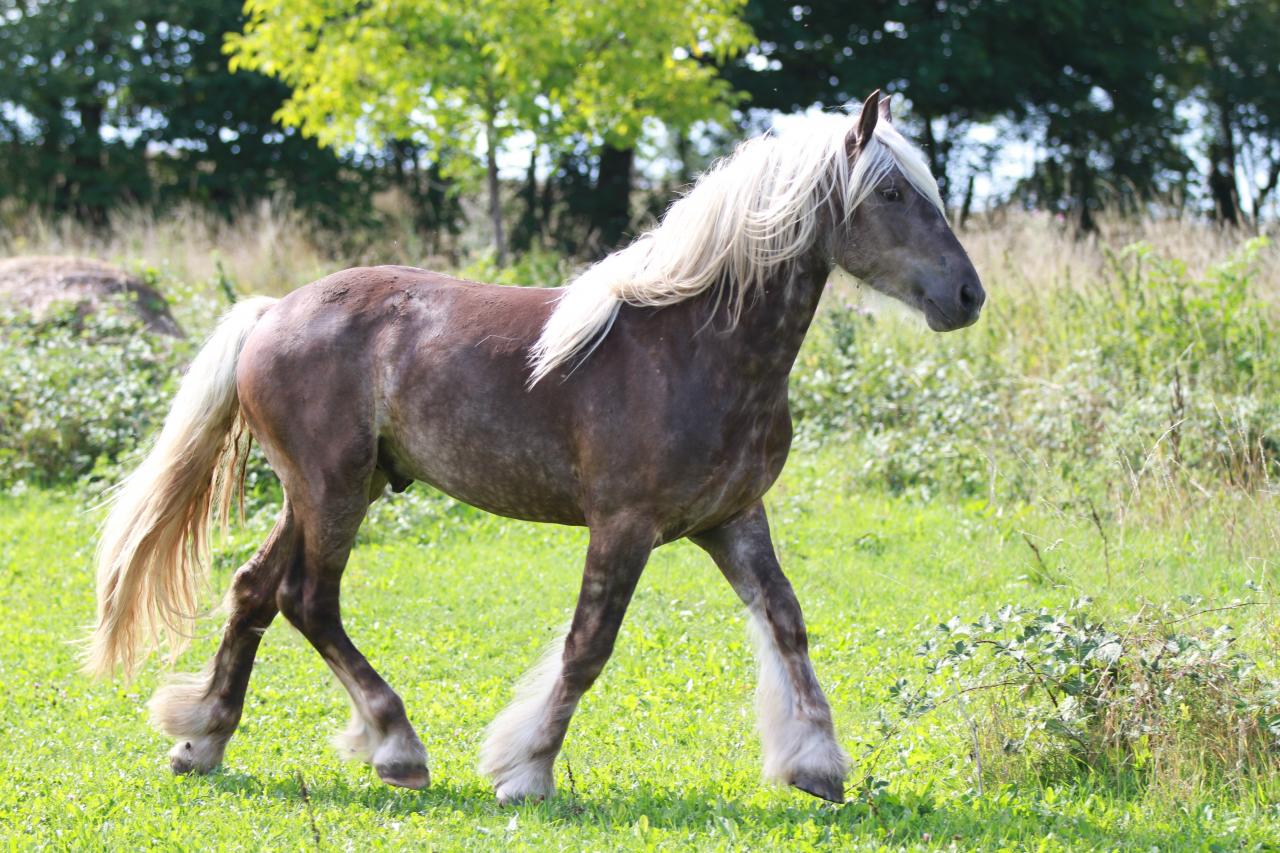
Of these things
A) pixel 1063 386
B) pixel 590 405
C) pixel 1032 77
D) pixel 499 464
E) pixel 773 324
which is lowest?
pixel 1063 386

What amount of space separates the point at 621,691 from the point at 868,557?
2.37 meters

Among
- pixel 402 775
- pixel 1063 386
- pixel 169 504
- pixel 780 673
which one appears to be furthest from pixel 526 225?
pixel 780 673

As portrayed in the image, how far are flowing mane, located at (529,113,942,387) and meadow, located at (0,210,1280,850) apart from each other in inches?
53.5

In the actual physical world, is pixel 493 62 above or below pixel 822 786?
above

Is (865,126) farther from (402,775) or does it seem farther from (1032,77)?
(1032,77)

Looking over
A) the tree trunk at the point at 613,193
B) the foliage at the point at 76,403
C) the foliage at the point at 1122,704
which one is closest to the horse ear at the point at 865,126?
the foliage at the point at 1122,704

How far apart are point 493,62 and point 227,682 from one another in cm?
893

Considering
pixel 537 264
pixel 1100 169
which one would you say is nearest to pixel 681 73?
pixel 537 264

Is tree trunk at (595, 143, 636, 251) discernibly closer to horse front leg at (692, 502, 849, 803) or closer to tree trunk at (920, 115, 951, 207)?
tree trunk at (920, 115, 951, 207)

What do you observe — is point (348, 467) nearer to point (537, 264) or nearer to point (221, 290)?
point (221, 290)

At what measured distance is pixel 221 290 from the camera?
11688 millimetres

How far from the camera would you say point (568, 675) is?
13.0 ft

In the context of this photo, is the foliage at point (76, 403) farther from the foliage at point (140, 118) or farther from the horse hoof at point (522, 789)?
the foliage at point (140, 118)

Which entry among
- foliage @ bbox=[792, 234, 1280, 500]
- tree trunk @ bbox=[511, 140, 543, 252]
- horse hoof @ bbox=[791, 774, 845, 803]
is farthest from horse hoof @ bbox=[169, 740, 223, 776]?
tree trunk @ bbox=[511, 140, 543, 252]
